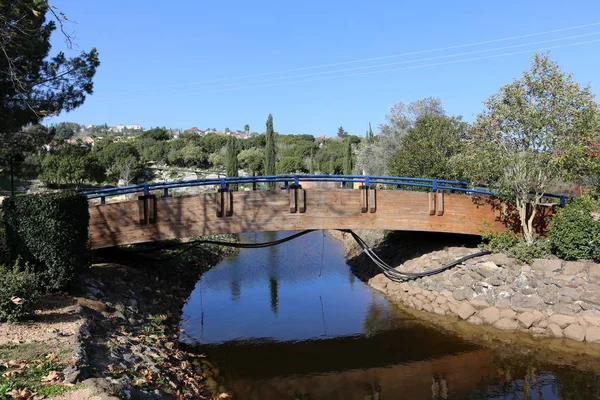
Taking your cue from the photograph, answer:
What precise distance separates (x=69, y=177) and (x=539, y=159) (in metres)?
46.2

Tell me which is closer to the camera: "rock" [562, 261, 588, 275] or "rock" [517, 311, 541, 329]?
"rock" [517, 311, 541, 329]

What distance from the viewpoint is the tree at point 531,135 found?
14688 mm

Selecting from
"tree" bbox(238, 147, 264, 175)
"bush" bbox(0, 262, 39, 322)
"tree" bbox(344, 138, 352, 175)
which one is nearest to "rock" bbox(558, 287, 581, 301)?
"bush" bbox(0, 262, 39, 322)

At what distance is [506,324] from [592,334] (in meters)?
2.23

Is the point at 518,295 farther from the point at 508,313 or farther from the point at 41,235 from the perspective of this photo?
the point at 41,235

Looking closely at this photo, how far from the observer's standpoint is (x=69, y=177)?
47531mm

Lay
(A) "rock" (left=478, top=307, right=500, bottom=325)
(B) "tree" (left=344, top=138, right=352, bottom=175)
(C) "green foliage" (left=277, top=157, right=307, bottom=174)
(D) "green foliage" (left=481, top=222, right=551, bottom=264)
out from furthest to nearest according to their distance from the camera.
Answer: (C) "green foliage" (left=277, top=157, right=307, bottom=174) < (B) "tree" (left=344, top=138, right=352, bottom=175) < (D) "green foliage" (left=481, top=222, right=551, bottom=264) < (A) "rock" (left=478, top=307, right=500, bottom=325)

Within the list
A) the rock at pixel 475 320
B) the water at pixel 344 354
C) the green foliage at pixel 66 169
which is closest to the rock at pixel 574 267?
the rock at pixel 475 320

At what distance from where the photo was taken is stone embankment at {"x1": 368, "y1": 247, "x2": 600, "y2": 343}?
13172 mm

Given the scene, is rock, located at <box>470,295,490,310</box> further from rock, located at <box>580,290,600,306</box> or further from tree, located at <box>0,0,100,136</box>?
tree, located at <box>0,0,100,136</box>

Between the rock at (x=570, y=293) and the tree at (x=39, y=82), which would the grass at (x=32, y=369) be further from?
the rock at (x=570, y=293)

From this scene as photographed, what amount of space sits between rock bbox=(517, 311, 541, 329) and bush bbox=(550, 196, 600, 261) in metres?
2.63

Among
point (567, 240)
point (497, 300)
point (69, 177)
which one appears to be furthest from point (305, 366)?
point (69, 177)

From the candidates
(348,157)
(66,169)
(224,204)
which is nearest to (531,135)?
(224,204)
